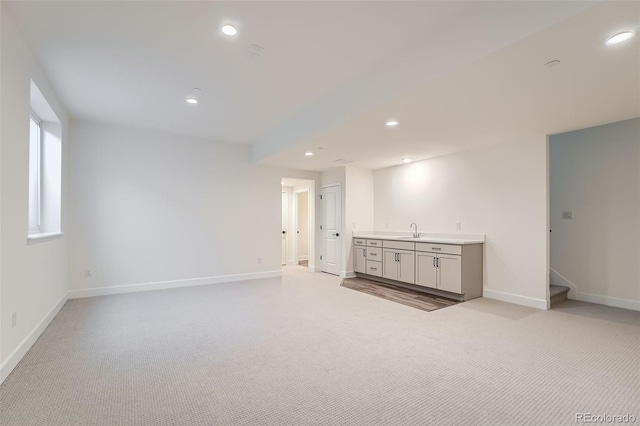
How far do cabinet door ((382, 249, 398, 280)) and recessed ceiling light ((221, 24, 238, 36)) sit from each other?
4.32 m

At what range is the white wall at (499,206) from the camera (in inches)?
161

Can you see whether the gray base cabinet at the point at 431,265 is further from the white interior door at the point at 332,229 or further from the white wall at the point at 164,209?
the white wall at the point at 164,209

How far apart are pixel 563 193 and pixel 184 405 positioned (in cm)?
569

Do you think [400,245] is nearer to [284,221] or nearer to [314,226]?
[314,226]

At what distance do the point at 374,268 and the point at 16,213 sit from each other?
203 inches

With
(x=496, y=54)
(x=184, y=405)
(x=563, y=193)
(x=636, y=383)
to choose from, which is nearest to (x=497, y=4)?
(x=496, y=54)

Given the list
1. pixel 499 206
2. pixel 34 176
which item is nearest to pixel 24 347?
pixel 34 176

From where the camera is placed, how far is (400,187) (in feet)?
20.1

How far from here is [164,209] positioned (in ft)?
17.3

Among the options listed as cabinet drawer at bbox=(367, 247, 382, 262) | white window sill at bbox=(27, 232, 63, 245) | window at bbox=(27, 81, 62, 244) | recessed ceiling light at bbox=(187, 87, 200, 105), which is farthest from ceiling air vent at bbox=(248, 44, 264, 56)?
cabinet drawer at bbox=(367, 247, 382, 262)

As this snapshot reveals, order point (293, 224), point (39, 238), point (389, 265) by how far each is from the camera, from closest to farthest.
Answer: point (39, 238), point (389, 265), point (293, 224)

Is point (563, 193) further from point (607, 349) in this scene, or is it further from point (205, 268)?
point (205, 268)

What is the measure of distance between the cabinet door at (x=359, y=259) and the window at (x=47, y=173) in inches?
195
